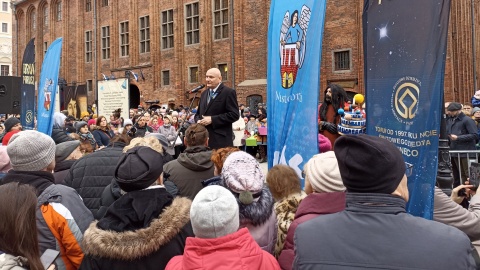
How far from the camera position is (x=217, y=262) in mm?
2104

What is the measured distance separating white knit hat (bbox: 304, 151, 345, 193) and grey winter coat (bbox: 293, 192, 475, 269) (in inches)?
31.2

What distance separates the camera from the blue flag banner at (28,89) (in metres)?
9.62

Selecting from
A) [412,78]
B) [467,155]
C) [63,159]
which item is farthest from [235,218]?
[467,155]

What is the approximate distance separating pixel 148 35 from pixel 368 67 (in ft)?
99.3

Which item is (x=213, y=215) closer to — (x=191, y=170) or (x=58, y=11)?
(x=191, y=170)

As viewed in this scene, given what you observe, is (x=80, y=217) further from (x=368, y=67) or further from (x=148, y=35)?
(x=148, y=35)

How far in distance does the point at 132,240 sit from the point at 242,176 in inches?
32.3

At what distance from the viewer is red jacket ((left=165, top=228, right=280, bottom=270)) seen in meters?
2.11

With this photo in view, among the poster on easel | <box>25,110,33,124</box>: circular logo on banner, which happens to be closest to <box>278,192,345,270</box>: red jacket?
<box>25,110,33,124</box>: circular logo on banner

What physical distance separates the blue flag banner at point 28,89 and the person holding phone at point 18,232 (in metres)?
8.45

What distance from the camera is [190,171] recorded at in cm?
459

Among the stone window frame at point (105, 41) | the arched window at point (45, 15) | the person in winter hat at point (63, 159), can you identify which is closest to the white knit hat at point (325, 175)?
the person in winter hat at point (63, 159)

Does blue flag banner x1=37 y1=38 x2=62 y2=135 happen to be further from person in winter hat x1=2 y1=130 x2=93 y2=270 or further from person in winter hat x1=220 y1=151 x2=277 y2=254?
person in winter hat x1=220 y1=151 x2=277 y2=254

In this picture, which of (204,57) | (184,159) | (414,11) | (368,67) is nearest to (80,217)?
(184,159)
